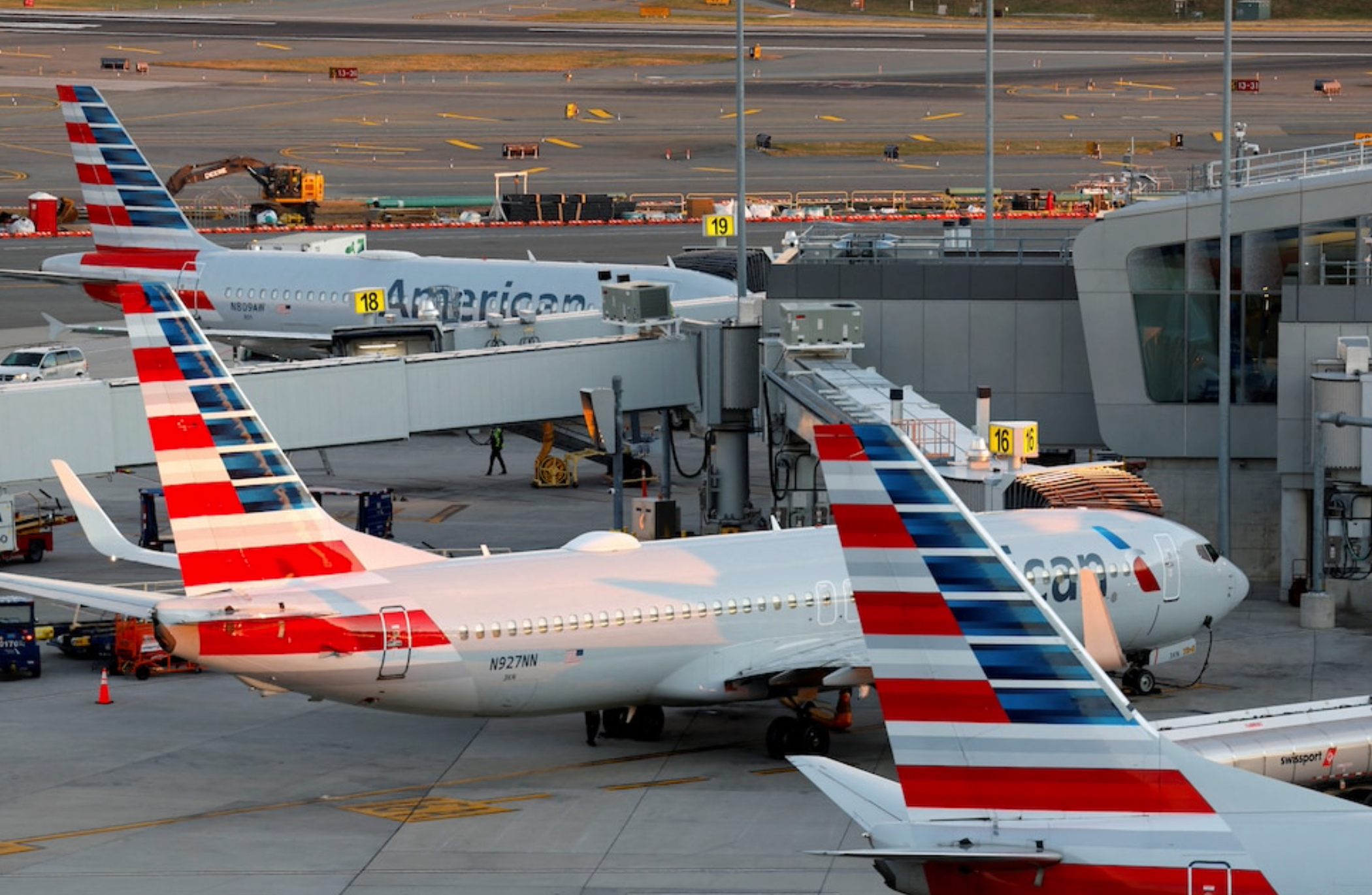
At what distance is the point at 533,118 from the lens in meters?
162

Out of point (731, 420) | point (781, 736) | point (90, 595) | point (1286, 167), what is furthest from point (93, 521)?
point (1286, 167)

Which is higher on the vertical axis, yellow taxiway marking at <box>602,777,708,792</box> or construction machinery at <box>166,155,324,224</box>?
construction machinery at <box>166,155,324,224</box>

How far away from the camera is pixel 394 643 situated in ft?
109

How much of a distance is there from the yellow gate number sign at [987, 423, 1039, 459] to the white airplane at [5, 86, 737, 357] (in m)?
25.5

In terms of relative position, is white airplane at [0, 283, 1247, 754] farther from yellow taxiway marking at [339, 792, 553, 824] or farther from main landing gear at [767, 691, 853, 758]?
yellow taxiway marking at [339, 792, 553, 824]

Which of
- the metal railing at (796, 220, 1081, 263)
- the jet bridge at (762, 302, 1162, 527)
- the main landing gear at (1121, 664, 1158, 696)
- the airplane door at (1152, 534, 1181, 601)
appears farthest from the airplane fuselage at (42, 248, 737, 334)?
the airplane door at (1152, 534, 1181, 601)

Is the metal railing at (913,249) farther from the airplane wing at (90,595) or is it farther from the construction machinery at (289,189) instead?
the construction machinery at (289,189)

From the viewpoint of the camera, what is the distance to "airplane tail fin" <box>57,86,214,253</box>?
228ft

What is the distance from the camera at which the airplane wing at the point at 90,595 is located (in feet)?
110

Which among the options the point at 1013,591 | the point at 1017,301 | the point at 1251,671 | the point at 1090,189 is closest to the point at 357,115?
the point at 1090,189

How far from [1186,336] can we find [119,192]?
133 feet

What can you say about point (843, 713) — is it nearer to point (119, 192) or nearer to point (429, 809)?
point (429, 809)

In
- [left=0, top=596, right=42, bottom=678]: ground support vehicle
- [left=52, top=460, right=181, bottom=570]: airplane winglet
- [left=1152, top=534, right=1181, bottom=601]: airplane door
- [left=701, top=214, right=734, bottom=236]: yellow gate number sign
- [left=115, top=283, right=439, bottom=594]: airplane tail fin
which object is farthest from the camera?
[left=701, top=214, right=734, bottom=236]: yellow gate number sign

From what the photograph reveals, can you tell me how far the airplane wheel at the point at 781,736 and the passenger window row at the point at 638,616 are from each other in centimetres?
200
